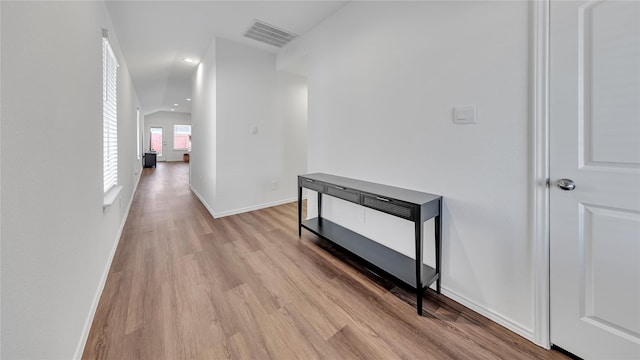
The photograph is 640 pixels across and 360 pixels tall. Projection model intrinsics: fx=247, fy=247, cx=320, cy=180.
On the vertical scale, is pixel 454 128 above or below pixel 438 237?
above

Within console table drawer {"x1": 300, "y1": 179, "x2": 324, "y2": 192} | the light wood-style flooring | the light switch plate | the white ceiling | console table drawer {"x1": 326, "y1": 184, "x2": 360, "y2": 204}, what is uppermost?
the white ceiling

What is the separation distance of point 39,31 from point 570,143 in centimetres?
250

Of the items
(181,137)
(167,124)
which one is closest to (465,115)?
(167,124)

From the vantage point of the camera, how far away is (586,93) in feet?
4.14

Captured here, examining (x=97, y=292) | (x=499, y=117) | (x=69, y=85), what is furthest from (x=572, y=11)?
(x=97, y=292)

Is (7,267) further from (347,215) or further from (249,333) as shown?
(347,215)

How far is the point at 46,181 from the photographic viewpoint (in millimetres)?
1040

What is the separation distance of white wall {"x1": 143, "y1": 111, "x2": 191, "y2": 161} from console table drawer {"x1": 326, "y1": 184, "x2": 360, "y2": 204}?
43.9ft

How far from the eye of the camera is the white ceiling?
8.94 ft

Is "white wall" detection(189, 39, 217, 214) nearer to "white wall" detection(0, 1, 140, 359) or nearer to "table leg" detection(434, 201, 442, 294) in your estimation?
"white wall" detection(0, 1, 140, 359)

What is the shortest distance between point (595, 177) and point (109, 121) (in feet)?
13.1

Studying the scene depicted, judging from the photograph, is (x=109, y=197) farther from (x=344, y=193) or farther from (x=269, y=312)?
(x=344, y=193)

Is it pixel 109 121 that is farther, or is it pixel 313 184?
pixel 313 184

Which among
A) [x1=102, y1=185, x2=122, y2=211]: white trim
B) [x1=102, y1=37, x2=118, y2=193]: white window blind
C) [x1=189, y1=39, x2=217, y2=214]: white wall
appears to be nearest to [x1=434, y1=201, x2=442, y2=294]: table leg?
[x1=102, y1=185, x2=122, y2=211]: white trim
